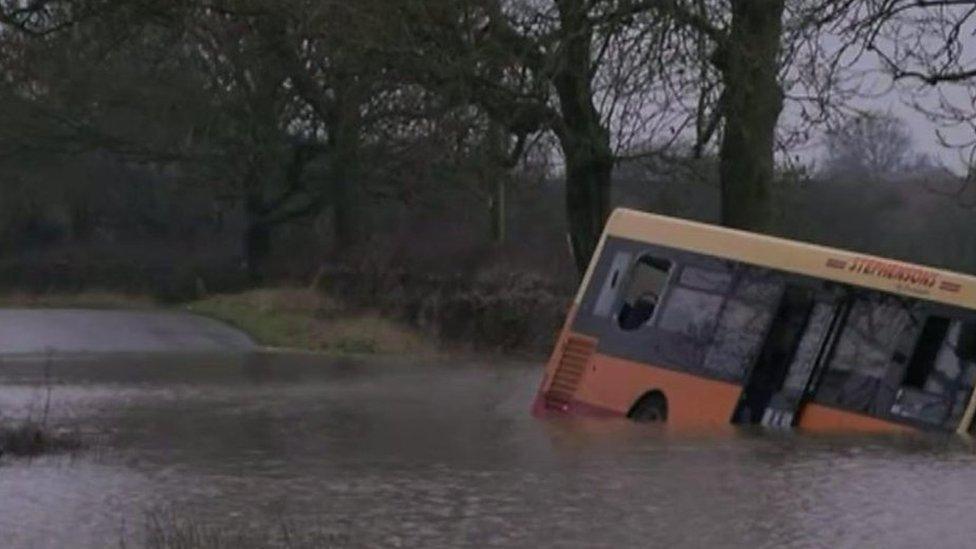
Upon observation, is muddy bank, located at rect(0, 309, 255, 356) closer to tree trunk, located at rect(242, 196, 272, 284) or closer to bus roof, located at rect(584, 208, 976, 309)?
tree trunk, located at rect(242, 196, 272, 284)

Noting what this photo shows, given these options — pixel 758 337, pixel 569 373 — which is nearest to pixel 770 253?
pixel 758 337

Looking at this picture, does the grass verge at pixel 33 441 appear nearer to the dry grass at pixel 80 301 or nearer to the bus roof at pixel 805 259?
the bus roof at pixel 805 259

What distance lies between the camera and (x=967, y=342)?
60.9 ft

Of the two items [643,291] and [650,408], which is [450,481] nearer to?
[650,408]

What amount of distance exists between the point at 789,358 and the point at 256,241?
4420 cm

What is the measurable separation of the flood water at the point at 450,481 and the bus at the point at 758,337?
1055 millimetres

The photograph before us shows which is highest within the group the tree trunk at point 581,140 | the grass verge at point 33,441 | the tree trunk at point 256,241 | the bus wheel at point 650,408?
the tree trunk at point 581,140

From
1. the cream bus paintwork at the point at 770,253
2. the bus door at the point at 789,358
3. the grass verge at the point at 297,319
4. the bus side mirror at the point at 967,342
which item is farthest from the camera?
the grass verge at the point at 297,319

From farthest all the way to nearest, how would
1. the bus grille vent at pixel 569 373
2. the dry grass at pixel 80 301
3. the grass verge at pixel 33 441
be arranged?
the dry grass at pixel 80 301 < the bus grille vent at pixel 569 373 < the grass verge at pixel 33 441

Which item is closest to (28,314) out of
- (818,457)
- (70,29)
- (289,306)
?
(289,306)

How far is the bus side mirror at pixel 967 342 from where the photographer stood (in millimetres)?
18500

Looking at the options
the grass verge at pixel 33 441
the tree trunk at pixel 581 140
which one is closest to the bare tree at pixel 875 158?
the tree trunk at pixel 581 140

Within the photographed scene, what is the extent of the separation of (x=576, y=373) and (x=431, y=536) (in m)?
9.89

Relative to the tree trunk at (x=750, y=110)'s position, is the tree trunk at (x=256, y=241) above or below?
below
